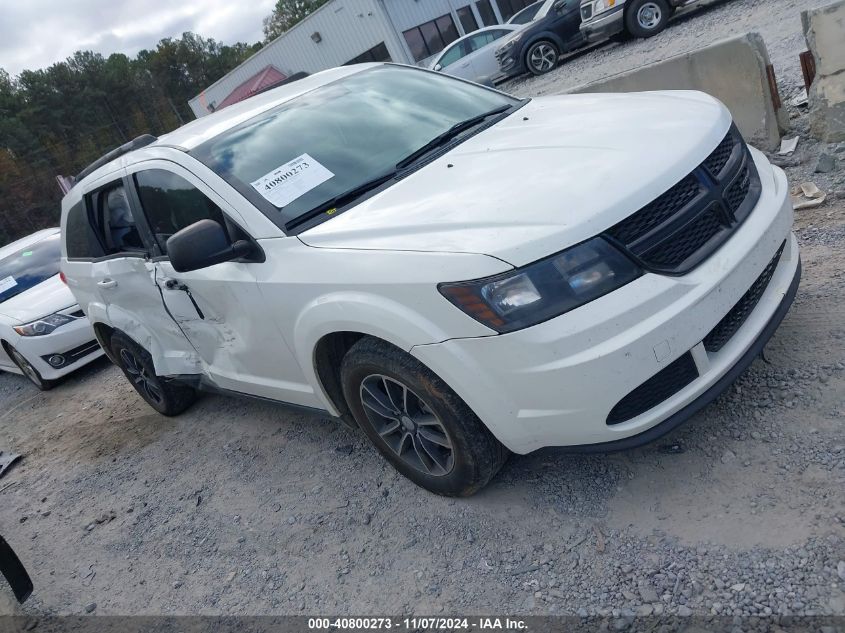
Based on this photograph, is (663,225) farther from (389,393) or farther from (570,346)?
(389,393)

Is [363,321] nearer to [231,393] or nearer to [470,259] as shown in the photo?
[470,259]

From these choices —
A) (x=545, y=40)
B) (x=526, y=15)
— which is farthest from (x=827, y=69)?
(x=526, y=15)

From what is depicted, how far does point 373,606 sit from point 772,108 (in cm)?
477

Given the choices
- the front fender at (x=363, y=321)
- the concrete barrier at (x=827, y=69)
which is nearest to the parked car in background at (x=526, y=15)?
the concrete barrier at (x=827, y=69)

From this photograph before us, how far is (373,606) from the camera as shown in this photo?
257cm

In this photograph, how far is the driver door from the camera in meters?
3.08

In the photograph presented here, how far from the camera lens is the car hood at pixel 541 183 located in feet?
7.41

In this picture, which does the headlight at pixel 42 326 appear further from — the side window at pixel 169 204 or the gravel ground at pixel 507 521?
the side window at pixel 169 204

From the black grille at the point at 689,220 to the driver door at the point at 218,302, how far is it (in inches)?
63.9

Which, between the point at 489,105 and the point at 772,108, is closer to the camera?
the point at 489,105

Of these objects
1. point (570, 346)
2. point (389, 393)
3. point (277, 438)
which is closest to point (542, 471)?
point (389, 393)

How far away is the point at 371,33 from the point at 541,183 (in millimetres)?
29520

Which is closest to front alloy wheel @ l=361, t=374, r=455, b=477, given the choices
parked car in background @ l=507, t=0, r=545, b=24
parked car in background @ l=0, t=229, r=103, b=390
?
parked car in background @ l=0, t=229, r=103, b=390

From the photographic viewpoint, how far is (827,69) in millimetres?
4762
